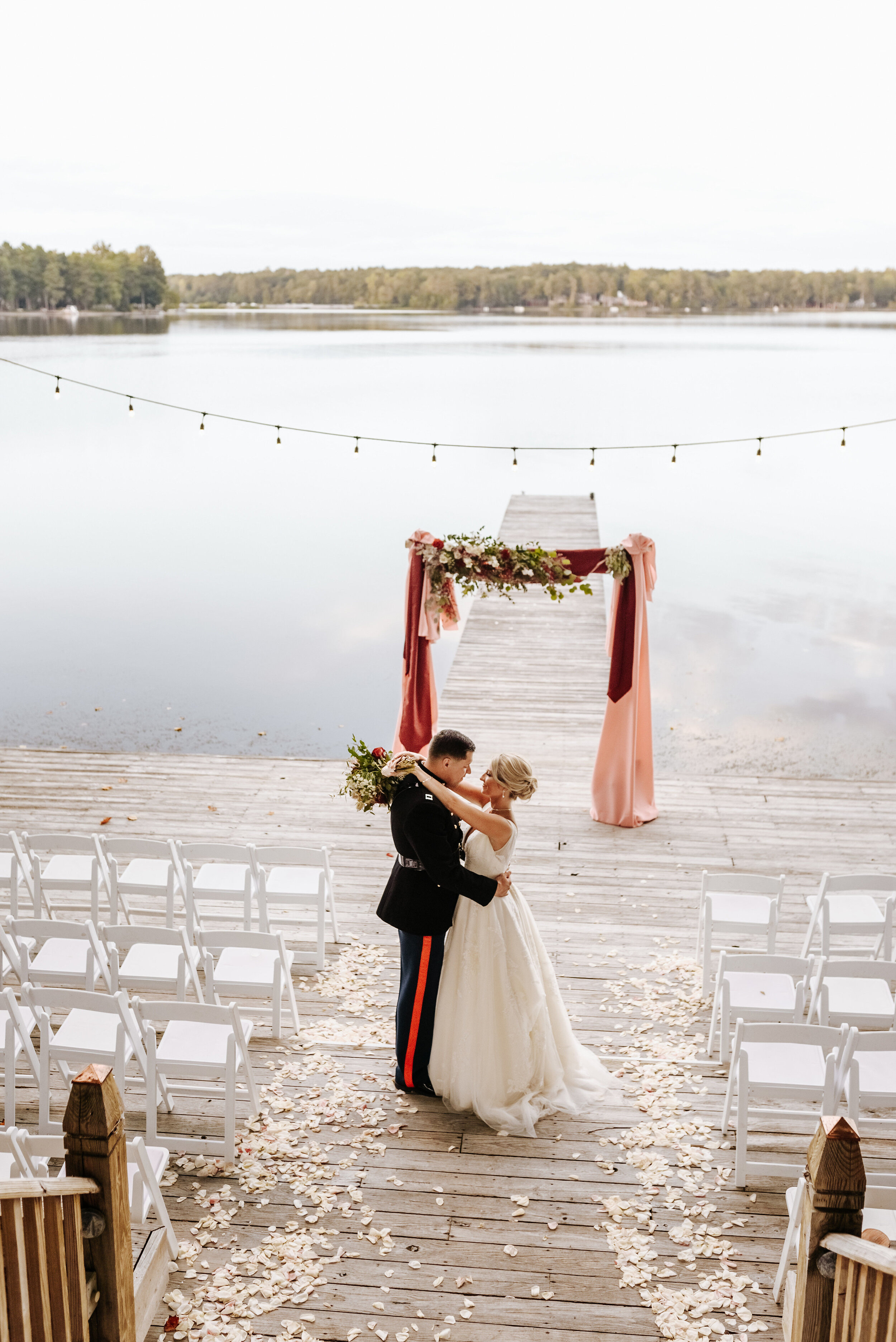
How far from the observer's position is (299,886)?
6738 mm

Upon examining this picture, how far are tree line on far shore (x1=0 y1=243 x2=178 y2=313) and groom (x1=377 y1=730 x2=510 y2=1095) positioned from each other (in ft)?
126

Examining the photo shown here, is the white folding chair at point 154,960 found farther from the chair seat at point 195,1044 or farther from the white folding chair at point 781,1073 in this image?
the white folding chair at point 781,1073

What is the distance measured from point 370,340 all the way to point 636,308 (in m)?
29.7

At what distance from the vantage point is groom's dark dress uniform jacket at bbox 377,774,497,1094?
15.7 feet

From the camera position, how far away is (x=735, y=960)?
16.9 feet

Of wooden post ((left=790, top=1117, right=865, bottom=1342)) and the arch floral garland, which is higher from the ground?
the arch floral garland

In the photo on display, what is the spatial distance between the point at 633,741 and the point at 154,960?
4.32 m

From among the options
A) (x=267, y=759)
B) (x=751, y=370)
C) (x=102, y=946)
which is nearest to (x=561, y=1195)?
(x=102, y=946)

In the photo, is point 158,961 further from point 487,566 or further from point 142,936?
point 487,566

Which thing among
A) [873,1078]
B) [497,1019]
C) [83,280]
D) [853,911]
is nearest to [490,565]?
[853,911]

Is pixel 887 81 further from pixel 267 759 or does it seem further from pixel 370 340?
pixel 267 759

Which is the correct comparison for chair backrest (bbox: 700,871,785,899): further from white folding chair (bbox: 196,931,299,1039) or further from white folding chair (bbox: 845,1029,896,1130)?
white folding chair (bbox: 196,931,299,1039)

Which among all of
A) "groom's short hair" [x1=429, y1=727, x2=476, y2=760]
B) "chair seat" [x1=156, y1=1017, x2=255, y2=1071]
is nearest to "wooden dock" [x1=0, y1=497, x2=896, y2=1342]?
"chair seat" [x1=156, y1=1017, x2=255, y2=1071]

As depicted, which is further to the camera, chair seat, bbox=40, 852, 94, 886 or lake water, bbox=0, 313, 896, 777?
lake water, bbox=0, 313, 896, 777
